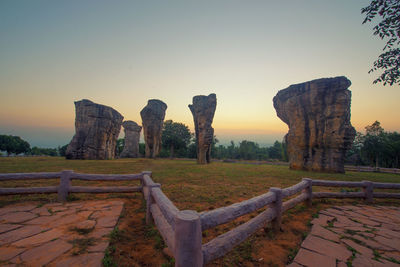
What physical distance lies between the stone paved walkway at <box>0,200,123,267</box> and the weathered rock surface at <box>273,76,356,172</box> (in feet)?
51.9

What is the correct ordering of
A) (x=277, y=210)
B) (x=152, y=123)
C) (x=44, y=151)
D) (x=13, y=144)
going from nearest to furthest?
(x=277, y=210)
(x=152, y=123)
(x=13, y=144)
(x=44, y=151)

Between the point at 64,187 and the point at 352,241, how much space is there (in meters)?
7.27

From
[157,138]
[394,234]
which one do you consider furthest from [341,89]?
[157,138]

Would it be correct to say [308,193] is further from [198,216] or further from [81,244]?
[81,244]

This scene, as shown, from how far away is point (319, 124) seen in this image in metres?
14.1

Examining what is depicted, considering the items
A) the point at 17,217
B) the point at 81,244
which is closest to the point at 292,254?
the point at 81,244

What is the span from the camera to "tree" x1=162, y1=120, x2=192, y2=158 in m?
38.5

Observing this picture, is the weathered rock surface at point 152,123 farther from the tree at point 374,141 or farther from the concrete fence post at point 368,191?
the tree at point 374,141

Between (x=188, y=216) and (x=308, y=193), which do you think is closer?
(x=188, y=216)

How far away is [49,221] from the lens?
3.45 metres

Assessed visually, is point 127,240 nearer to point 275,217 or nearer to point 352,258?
point 275,217

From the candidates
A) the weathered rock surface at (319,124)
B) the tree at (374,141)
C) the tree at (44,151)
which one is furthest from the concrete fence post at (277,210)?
the tree at (44,151)

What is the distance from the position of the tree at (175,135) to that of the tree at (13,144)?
4035cm

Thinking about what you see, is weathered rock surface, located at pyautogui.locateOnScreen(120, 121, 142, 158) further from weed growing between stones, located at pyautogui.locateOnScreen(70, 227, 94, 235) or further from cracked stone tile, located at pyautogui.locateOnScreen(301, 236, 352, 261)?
cracked stone tile, located at pyautogui.locateOnScreen(301, 236, 352, 261)
